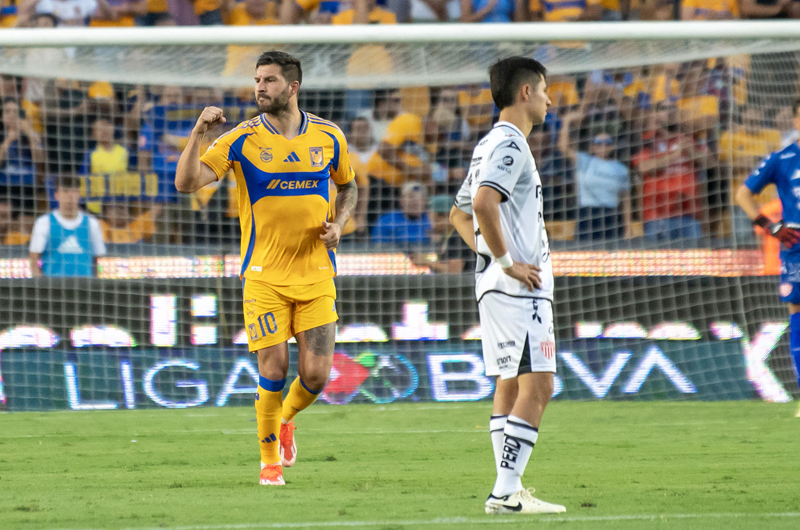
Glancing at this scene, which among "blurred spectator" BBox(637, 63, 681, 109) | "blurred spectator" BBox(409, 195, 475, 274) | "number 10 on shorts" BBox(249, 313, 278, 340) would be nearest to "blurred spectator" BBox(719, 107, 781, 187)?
"blurred spectator" BBox(637, 63, 681, 109)

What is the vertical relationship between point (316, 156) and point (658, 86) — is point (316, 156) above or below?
below

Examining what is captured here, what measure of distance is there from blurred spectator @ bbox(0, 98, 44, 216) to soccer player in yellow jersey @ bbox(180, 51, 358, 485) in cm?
576

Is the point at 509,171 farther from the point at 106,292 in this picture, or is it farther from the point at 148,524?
the point at 106,292

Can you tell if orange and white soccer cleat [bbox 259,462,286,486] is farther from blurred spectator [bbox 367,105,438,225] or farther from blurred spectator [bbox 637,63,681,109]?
blurred spectator [bbox 637,63,681,109]

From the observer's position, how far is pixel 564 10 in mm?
12820

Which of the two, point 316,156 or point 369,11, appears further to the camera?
point 369,11

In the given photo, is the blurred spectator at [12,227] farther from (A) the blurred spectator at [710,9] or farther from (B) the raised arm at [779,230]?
(A) the blurred spectator at [710,9]

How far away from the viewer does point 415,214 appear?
10.7m

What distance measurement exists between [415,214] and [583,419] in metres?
3.10

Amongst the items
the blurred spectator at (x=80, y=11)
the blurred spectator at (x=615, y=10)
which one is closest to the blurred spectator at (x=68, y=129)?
the blurred spectator at (x=80, y=11)

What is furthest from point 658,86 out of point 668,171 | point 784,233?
point 784,233

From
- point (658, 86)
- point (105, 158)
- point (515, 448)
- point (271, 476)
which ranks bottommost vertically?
point (271, 476)

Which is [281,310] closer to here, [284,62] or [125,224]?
[284,62]

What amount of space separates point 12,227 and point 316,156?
5911mm
